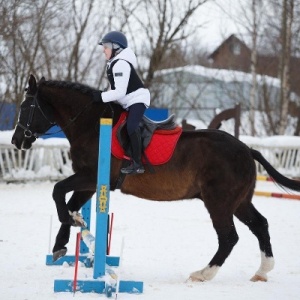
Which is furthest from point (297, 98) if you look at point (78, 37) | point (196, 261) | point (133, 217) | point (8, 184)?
point (196, 261)

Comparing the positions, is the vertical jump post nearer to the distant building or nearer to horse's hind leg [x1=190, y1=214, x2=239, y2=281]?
horse's hind leg [x1=190, y1=214, x2=239, y2=281]

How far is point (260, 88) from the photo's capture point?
98.4 feet

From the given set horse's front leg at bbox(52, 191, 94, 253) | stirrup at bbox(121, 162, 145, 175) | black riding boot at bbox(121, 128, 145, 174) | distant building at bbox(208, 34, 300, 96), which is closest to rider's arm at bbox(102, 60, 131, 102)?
black riding boot at bbox(121, 128, 145, 174)

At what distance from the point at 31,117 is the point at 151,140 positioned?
4.48 ft

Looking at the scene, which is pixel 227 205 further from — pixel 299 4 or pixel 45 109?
pixel 299 4

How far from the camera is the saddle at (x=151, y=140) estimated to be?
6215 mm

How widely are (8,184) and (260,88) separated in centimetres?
1808

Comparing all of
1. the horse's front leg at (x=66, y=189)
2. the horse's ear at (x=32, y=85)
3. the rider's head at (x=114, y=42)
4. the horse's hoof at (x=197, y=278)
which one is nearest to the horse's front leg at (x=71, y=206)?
the horse's front leg at (x=66, y=189)

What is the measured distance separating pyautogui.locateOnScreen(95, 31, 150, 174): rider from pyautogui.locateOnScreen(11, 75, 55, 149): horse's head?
0.67m

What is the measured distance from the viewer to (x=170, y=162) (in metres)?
6.36

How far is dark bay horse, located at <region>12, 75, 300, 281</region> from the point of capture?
6328mm

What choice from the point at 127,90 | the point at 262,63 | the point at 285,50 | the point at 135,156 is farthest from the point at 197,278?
the point at 262,63

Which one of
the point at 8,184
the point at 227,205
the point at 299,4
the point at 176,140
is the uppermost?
the point at 299,4

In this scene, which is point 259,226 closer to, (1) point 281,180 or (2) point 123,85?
(1) point 281,180
